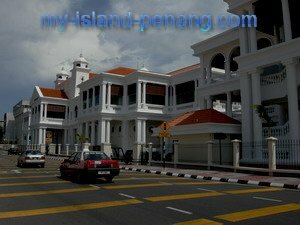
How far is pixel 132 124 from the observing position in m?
41.5

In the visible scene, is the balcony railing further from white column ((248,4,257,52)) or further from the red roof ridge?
the red roof ridge

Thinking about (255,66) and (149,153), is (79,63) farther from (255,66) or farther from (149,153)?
(255,66)

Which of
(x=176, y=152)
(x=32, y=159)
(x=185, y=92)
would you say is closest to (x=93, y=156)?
(x=176, y=152)

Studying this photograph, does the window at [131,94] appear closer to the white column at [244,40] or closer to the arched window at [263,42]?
the arched window at [263,42]

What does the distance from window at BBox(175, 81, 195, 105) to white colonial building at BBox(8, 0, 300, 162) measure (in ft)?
0.38

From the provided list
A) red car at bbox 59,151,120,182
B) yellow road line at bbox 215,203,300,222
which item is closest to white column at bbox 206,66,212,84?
red car at bbox 59,151,120,182

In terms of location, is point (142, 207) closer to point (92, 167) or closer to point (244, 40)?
point (92, 167)

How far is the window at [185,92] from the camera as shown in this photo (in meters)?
38.4

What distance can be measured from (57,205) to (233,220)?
4.29 m

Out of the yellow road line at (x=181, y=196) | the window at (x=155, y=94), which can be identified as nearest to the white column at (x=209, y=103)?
the window at (x=155, y=94)

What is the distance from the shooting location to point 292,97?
18531mm

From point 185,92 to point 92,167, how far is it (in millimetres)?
26834

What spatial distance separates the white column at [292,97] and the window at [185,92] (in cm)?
1932

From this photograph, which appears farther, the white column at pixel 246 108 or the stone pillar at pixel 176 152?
the stone pillar at pixel 176 152
